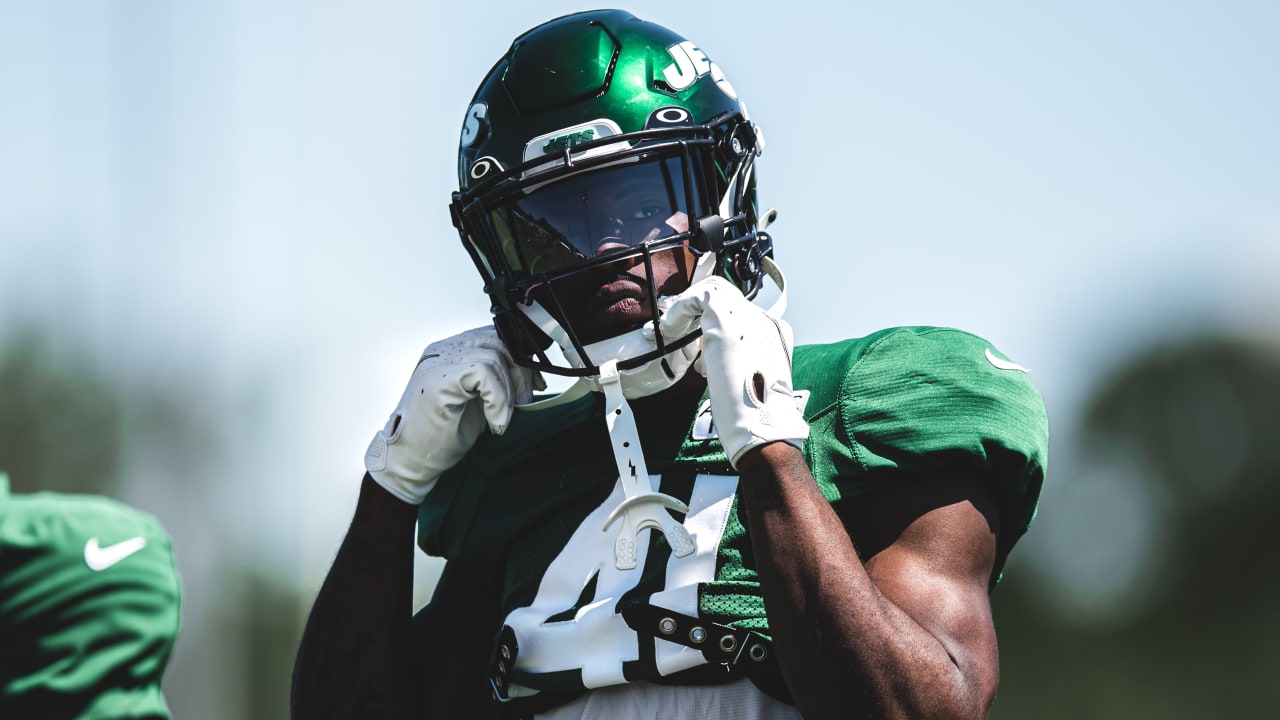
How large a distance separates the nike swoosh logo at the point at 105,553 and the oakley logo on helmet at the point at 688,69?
65.8 inches

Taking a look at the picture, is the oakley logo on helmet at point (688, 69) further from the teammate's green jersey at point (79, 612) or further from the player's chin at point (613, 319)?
the teammate's green jersey at point (79, 612)

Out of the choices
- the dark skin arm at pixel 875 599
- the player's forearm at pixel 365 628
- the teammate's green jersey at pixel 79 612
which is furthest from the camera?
the player's forearm at pixel 365 628

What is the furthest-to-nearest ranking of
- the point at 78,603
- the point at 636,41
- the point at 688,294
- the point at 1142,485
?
the point at 1142,485, the point at 636,41, the point at 688,294, the point at 78,603

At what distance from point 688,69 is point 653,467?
91 cm

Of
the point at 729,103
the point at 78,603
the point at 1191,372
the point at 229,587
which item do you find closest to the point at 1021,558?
the point at 1191,372

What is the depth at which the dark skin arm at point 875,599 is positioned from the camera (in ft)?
7.86

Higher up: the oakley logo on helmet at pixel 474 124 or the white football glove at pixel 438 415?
the oakley logo on helmet at pixel 474 124

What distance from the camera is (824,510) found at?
→ 2520 millimetres

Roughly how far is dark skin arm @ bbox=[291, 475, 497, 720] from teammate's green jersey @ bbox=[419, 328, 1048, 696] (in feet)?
0.55

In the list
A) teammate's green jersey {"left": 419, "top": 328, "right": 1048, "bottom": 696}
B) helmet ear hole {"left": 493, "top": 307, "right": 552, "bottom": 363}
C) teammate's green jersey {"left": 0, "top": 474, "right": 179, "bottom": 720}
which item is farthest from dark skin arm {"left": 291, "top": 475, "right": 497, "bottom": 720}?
teammate's green jersey {"left": 0, "top": 474, "right": 179, "bottom": 720}

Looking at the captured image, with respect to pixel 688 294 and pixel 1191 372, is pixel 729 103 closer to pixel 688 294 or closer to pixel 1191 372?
pixel 688 294

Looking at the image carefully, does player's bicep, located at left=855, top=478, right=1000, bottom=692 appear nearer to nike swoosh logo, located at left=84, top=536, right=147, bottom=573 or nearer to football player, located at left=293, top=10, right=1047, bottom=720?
football player, located at left=293, top=10, right=1047, bottom=720

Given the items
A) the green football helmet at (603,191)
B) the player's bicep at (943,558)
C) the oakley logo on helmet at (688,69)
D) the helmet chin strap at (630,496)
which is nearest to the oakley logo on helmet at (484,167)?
the green football helmet at (603,191)

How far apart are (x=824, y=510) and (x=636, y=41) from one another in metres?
1.26
